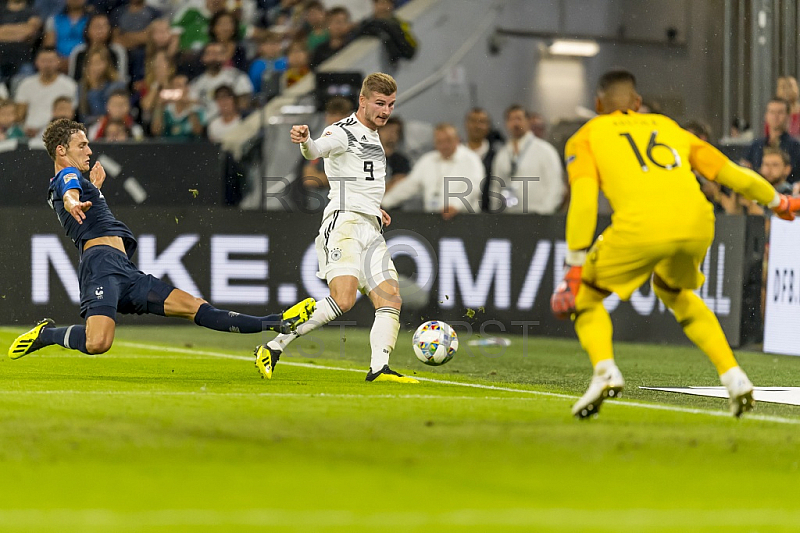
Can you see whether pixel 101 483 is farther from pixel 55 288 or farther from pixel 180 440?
pixel 55 288

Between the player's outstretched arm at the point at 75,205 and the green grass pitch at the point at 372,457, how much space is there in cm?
108

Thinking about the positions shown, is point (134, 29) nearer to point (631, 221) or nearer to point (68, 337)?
point (68, 337)

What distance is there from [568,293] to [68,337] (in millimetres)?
3847

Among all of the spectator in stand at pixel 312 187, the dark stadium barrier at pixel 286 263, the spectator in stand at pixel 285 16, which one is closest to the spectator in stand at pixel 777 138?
the dark stadium barrier at pixel 286 263

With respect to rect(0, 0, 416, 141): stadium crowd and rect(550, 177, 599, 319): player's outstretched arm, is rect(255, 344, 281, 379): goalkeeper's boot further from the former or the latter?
rect(0, 0, 416, 141): stadium crowd

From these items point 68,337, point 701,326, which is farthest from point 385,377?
point 701,326

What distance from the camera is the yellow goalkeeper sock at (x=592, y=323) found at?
6.32 metres

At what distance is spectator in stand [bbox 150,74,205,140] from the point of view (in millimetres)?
15039

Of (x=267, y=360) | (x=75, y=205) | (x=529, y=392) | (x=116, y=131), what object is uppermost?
(x=116, y=131)

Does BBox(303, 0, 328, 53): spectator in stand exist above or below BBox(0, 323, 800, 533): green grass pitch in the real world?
above

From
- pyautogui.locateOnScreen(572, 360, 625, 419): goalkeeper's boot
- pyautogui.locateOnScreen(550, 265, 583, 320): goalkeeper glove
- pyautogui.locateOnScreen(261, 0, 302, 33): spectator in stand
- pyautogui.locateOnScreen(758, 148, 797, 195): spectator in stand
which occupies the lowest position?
pyautogui.locateOnScreen(572, 360, 625, 419): goalkeeper's boot

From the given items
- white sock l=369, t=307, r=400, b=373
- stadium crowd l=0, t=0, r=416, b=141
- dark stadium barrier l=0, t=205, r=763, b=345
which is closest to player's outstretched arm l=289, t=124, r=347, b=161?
white sock l=369, t=307, r=400, b=373

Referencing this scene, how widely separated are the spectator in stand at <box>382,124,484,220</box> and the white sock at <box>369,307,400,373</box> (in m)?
5.23

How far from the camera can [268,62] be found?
1623cm
